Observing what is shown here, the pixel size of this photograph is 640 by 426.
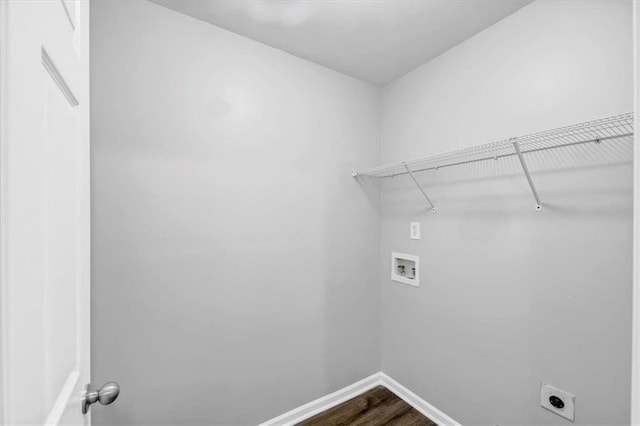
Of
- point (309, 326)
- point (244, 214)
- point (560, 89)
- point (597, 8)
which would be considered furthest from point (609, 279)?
point (244, 214)

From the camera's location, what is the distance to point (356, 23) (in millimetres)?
1550

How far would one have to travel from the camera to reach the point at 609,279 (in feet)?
3.80

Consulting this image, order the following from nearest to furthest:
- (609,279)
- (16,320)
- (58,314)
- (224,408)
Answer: (16,320)
(58,314)
(609,279)
(224,408)

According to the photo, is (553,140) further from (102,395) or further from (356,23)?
(102,395)

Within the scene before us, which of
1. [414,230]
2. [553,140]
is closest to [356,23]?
[553,140]

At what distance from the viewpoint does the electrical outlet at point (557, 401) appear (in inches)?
49.1

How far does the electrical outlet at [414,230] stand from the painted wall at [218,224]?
40 centimetres

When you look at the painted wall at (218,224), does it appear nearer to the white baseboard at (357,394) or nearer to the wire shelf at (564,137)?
the white baseboard at (357,394)

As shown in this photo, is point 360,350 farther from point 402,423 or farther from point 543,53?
point 543,53

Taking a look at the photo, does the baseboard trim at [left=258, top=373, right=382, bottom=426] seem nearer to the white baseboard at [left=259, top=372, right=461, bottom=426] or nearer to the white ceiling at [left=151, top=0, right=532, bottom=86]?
the white baseboard at [left=259, top=372, right=461, bottom=426]

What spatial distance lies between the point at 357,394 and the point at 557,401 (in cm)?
125

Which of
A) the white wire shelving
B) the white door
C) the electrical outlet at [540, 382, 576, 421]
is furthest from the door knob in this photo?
the electrical outlet at [540, 382, 576, 421]

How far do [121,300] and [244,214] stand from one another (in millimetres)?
727

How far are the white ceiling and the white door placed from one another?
95 cm
